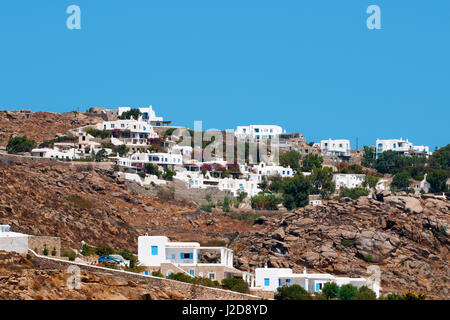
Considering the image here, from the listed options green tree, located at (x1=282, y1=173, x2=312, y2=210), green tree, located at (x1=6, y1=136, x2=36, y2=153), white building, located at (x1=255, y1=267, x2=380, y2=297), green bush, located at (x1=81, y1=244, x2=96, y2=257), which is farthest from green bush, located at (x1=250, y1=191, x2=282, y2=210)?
white building, located at (x1=255, y1=267, x2=380, y2=297)

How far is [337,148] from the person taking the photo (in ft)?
601

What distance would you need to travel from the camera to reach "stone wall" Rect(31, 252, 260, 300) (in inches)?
2972

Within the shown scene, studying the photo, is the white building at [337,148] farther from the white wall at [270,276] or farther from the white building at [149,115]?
the white wall at [270,276]

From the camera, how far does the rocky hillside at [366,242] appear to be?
10169 cm

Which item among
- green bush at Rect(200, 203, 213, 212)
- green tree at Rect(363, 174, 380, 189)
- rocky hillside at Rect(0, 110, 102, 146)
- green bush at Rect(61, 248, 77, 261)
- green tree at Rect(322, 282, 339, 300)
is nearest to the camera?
green bush at Rect(61, 248, 77, 261)

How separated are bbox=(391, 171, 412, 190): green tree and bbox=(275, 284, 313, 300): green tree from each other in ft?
232

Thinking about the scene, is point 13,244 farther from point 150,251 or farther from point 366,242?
point 366,242

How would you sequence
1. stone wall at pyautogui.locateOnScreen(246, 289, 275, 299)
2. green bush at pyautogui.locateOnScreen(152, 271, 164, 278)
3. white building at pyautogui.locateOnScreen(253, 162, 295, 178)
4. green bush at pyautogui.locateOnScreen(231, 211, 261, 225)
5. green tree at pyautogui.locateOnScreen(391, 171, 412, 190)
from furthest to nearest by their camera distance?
1. white building at pyautogui.locateOnScreen(253, 162, 295, 178)
2. green tree at pyautogui.locateOnScreen(391, 171, 412, 190)
3. green bush at pyautogui.locateOnScreen(231, 211, 261, 225)
4. stone wall at pyautogui.locateOnScreen(246, 289, 275, 299)
5. green bush at pyautogui.locateOnScreen(152, 271, 164, 278)

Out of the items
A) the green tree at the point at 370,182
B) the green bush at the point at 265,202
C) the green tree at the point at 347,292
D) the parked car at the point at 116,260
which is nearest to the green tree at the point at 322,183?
the green tree at the point at 370,182

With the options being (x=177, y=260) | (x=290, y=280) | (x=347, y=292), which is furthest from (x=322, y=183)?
(x=347, y=292)

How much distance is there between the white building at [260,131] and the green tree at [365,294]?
314ft

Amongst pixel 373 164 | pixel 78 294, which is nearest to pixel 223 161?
pixel 373 164

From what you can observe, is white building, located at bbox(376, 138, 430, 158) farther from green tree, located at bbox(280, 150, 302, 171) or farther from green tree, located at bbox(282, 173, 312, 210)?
green tree, located at bbox(282, 173, 312, 210)

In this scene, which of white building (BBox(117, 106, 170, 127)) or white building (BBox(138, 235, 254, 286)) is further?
white building (BBox(117, 106, 170, 127))
